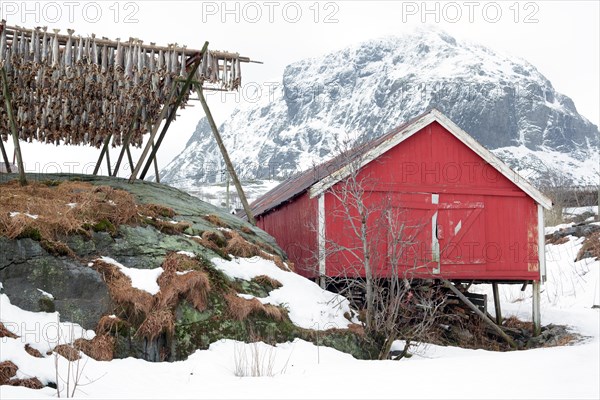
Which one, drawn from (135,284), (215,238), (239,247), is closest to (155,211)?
(215,238)

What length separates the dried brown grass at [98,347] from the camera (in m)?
8.80

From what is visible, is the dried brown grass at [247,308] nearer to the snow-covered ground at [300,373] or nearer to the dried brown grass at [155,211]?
the snow-covered ground at [300,373]

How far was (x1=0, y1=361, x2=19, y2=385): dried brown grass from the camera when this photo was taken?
7691 mm

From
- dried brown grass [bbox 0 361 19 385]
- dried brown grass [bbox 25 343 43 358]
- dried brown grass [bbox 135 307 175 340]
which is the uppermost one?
dried brown grass [bbox 135 307 175 340]

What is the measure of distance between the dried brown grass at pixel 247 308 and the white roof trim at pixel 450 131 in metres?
4.99

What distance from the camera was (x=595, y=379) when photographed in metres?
7.15

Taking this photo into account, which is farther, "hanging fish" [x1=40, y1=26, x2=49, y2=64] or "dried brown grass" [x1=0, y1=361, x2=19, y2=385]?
"hanging fish" [x1=40, y1=26, x2=49, y2=64]

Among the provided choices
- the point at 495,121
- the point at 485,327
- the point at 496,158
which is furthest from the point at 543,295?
the point at 495,121

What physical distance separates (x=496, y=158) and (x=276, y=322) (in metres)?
8.55

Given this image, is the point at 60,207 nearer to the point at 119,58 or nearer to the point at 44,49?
the point at 44,49

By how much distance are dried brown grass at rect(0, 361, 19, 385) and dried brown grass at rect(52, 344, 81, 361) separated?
2.05 ft

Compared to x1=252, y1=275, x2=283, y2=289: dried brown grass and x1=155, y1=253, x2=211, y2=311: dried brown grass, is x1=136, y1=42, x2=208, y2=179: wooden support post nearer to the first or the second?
x1=252, y1=275, x2=283, y2=289: dried brown grass

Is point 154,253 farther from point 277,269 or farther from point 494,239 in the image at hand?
point 494,239

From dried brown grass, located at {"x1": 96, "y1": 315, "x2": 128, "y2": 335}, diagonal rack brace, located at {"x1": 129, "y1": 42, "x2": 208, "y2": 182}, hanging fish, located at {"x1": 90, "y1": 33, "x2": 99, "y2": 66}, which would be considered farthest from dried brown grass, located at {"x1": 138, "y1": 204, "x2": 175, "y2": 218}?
dried brown grass, located at {"x1": 96, "y1": 315, "x2": 128, "y2": 335}
